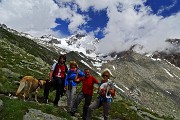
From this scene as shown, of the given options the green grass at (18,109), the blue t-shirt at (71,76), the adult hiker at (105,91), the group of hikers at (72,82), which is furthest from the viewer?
the blue t-shirt at (71,76)

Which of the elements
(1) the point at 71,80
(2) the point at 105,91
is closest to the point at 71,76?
(1) the point at 71,80

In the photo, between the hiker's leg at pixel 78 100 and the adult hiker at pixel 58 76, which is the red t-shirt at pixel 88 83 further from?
the adult hiker at pixel 58 76

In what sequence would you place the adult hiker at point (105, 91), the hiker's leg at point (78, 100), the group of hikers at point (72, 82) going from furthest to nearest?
the hiker's leg at point (78, 100), the group of hikers at point (72, 82), the adult hiker at point (105, 91)

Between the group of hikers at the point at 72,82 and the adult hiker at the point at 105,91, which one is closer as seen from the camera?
the adult hiker at the point at 105,91

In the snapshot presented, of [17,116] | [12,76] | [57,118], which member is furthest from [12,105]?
[12,76]

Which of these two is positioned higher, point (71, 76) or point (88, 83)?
point (71, 76)

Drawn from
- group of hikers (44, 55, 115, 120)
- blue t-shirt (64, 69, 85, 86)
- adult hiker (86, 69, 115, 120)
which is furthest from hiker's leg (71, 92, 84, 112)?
adult hiker (86, 69, 115, 120)

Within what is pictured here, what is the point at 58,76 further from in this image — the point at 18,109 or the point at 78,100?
the point at 18,109

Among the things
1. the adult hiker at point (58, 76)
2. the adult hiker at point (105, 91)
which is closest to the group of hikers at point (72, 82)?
the adult hiker at point (58, 76)

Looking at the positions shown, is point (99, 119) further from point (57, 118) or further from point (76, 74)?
point (57, 118)

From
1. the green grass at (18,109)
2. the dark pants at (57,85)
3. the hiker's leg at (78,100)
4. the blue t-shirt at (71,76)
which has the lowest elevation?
the green grass at (18,109)

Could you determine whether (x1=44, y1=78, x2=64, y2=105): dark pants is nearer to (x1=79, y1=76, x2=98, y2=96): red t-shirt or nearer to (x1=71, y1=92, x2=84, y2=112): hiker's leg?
(x1=71, y1=92, x2=84, y2=112): hiker's leg

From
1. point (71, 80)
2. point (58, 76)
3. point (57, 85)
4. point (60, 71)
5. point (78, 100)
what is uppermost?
point (60, 71)

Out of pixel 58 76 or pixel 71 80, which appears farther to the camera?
pixel 58 76
